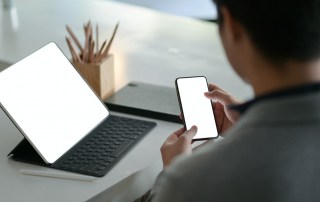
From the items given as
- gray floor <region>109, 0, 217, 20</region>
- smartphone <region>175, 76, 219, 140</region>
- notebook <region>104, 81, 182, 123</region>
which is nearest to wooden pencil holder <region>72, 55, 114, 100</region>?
notebook <region>104, 81, 182, 123</region>

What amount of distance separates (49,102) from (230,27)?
21.8 inches


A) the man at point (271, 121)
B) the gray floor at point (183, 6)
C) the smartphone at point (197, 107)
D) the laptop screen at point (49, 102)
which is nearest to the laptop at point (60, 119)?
the laptop screen at point (49, 102)

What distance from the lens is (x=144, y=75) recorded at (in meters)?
1.49

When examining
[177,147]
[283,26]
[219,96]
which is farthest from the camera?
[219,96]

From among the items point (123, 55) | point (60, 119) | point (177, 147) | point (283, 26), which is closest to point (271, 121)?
point (283, 26)

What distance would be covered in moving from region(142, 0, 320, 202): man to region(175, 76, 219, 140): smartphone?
44cm

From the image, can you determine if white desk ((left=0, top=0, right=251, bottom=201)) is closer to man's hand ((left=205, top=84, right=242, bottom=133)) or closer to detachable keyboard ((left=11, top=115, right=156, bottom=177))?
detachable keyboard ((left=11, top=115, right=156, bottom=177))

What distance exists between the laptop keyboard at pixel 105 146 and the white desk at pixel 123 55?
0.02m

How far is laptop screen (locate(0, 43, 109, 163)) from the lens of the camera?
103 centimetres

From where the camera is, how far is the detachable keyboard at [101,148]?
102 centimetres

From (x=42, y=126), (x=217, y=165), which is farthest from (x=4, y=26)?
(x=217, y=165)

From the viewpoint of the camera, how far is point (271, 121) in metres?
0.60

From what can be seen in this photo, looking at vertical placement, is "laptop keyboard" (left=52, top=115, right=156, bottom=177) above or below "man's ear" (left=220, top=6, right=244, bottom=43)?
below

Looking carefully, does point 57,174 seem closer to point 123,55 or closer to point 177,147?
point 177,147
